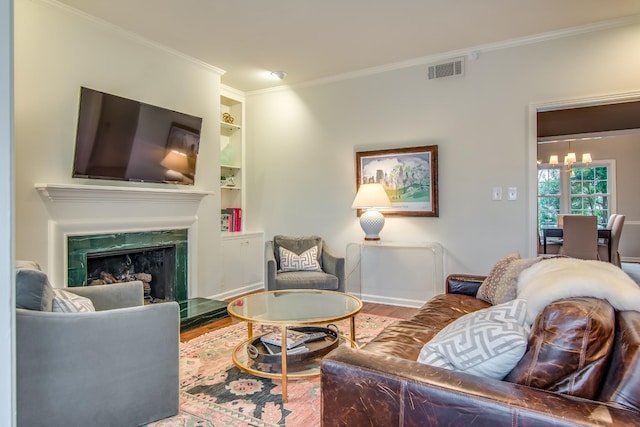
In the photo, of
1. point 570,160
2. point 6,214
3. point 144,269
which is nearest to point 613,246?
point 570,160

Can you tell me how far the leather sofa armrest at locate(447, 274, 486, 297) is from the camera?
278 centimetres

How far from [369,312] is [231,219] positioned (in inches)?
83.0

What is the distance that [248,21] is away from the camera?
3.11 meters

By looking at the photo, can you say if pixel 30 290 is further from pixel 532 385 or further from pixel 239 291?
pixel 239 291

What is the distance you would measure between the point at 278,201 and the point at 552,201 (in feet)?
20.4

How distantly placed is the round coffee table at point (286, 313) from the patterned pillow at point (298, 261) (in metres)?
0.90

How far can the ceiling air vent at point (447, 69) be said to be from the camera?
3764 millimetres

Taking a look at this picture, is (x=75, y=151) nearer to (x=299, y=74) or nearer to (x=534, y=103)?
(x=299, y=74)

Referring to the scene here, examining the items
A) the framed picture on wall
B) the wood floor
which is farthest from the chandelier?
the wood floor

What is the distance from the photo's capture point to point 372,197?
3.92m

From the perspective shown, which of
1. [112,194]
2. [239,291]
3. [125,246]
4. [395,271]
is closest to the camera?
[112,194]

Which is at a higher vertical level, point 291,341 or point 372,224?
point 372,224

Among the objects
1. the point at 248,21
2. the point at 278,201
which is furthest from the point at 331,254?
the point at 248,21

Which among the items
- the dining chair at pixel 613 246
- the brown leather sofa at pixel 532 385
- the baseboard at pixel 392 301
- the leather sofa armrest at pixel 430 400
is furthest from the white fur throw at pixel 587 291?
the dining chair at pixel 613 246
